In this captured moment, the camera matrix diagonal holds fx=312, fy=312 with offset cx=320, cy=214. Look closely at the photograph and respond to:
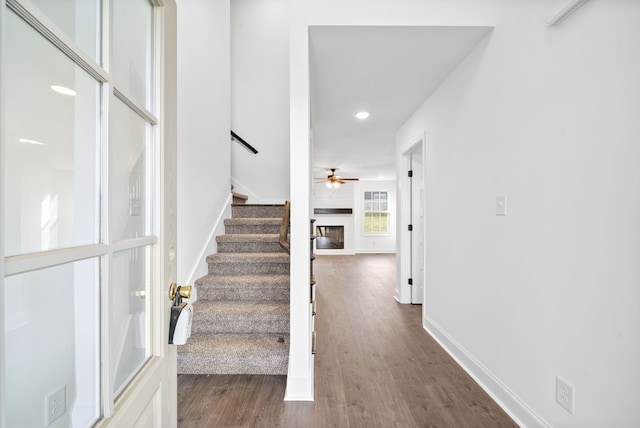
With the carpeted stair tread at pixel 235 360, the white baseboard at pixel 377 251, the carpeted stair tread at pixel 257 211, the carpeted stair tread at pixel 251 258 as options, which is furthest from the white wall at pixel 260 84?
the white baseboard at pixel 377 251

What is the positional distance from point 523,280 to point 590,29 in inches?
48.0

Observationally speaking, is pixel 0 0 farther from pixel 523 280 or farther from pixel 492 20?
pixel 492 20

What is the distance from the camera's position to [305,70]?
6.59 ft

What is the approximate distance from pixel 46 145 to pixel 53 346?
36cm

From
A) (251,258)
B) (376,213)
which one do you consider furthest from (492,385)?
(376,213)

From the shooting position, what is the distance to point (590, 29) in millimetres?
1314

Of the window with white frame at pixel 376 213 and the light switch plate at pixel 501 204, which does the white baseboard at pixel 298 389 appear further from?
the window with white frame at pixel 376 213

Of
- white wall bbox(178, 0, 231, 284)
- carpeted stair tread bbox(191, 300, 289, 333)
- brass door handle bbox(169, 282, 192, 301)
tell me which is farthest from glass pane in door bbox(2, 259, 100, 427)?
white wall bbox(178, 0, 231, 284)

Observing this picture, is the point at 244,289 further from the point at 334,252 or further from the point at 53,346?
the point at 334,252

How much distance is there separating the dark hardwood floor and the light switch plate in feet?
3.90

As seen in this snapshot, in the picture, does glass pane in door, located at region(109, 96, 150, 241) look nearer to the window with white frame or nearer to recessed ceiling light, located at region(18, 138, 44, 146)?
recessed ceiling light, located at region(18, 138, 44, 146)

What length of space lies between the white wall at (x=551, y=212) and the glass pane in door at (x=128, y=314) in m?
1.65

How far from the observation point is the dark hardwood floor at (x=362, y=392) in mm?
1799

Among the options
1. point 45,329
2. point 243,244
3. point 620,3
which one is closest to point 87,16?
point 45,329
